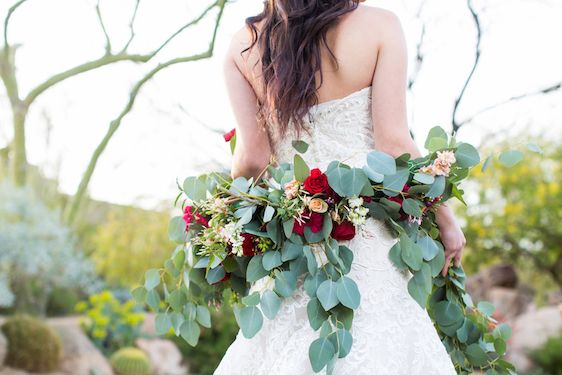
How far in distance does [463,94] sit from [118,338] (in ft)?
21.0

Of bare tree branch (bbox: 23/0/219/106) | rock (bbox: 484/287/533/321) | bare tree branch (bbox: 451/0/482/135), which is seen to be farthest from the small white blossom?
rock (bbox: 484/287/533/321)

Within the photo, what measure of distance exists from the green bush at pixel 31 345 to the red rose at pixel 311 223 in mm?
5956

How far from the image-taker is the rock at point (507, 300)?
898cm

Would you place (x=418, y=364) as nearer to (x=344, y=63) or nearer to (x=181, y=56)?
(x=344, y=63)

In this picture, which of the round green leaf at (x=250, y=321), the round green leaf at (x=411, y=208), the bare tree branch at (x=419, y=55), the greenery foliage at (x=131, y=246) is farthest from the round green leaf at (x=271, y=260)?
the greenery foliage at (x=131, y=246)

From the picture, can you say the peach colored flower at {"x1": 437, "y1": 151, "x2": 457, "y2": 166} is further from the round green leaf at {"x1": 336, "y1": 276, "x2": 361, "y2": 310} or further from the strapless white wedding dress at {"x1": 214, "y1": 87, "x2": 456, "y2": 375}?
the round green leaf at {"x1": 336, "y1": 276, "x2": 361, "y2": 310}

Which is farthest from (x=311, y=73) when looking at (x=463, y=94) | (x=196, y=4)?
(x=196, y=4)

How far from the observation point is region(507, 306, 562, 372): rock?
7.31 meters

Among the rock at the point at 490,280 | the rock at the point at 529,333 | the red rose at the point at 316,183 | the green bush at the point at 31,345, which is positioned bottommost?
the rock at the point at 490,280

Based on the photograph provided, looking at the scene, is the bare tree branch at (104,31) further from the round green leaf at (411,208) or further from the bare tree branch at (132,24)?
the round green leaf at (411,208)

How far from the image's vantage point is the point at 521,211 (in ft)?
29.9

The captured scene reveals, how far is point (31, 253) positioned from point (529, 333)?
5653 millimetres

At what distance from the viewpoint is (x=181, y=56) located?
4.61 meters

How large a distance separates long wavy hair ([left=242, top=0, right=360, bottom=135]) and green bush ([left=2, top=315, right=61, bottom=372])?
5.92 metres
